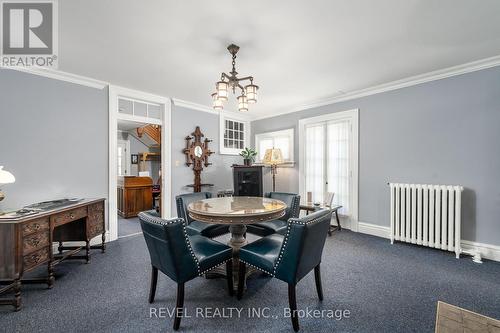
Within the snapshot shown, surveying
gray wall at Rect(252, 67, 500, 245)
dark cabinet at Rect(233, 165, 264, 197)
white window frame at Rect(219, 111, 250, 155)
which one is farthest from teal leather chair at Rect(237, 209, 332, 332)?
white window frame at Rect(219, 111, 250, 155)

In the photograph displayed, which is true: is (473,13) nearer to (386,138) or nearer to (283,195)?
(386,138)

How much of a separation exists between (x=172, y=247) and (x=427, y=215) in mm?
3412

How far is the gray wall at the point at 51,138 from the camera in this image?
2697mm

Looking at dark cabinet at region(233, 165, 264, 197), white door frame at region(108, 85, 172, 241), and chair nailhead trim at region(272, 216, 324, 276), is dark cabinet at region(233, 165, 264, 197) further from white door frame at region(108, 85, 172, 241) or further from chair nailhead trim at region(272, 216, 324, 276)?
chair nailhead trim at region(272, 216, 324, 276)

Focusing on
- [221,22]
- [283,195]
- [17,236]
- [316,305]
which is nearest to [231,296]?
[316,305]

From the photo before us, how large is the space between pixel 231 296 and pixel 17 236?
1.97 meters

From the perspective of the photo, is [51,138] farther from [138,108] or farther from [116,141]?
[138,108]

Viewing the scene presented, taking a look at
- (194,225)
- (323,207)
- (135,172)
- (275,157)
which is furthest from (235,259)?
(135,172)

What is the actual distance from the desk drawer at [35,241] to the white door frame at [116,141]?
1.30m

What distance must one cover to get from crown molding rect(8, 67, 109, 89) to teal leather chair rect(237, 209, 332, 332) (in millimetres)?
3373

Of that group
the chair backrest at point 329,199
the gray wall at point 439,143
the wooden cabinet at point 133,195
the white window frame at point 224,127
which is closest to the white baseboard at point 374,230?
the gray wall at point 439,143

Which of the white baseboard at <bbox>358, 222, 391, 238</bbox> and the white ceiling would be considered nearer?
the white ceiling

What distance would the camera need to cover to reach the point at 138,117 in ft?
12.5

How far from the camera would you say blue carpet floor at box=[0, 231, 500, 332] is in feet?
5.44
